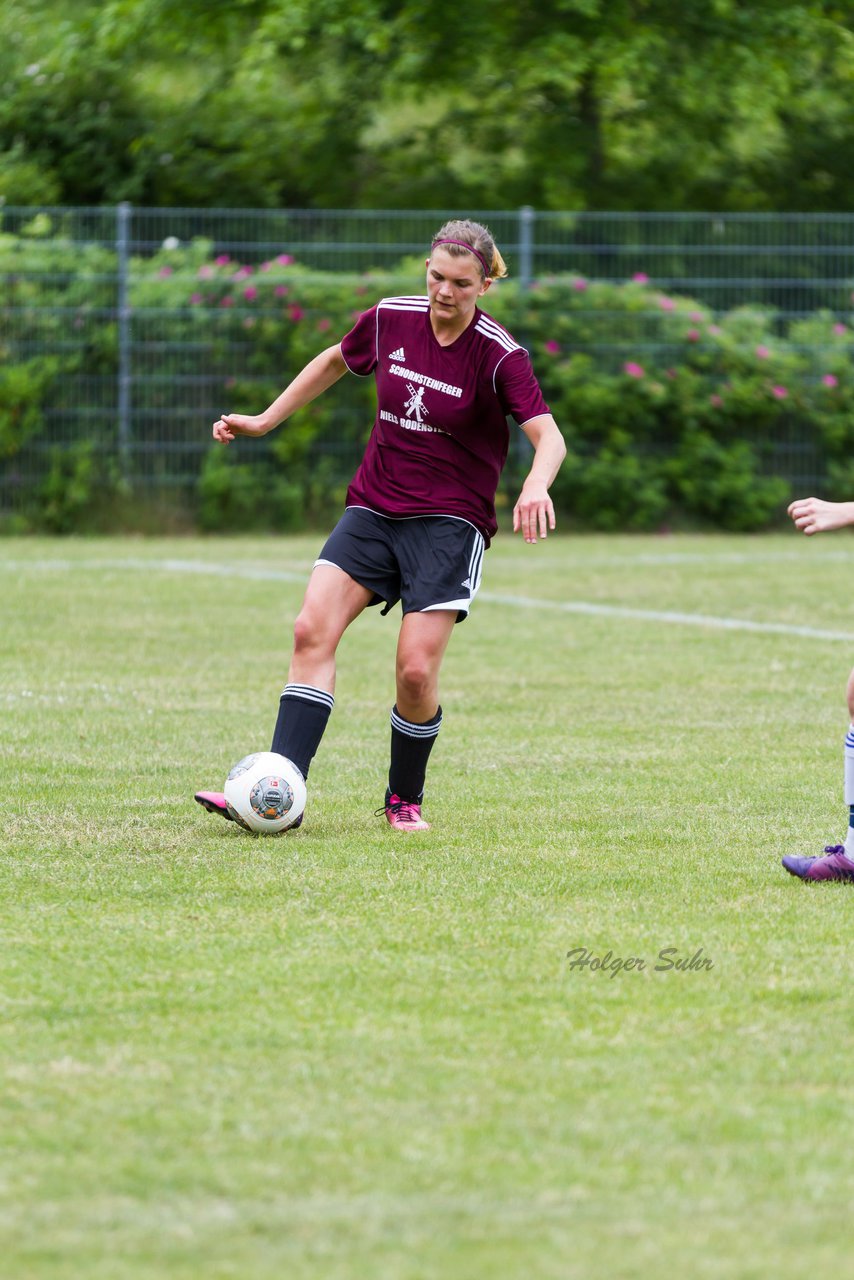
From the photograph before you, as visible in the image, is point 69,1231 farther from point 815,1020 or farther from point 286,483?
point 286,483

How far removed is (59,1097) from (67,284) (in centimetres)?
1396

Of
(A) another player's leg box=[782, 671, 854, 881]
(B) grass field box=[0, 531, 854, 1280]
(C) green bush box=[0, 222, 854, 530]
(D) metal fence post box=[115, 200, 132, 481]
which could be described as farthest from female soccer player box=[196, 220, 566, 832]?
(D) metal fence post box=[115, 200, 132, 481]

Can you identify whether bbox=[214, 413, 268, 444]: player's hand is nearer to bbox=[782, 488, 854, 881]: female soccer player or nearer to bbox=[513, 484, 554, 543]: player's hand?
bbox=[513, 484, 554, 543]: player's hand

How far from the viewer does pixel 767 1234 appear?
288 cm

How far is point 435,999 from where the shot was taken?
4.05 meters

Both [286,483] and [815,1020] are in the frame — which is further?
[286,483]

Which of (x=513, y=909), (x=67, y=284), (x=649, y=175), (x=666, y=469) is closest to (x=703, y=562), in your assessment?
(x=666, y=469)

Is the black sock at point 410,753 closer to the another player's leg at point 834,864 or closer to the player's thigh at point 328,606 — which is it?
the player's thigh at point 328,606

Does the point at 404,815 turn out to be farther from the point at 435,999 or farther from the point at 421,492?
the point at 435,999

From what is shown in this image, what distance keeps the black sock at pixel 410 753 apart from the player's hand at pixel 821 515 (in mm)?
1456

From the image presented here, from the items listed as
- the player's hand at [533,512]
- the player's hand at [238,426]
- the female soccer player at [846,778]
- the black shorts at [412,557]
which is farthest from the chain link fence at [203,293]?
the female soccer player at [846,778]

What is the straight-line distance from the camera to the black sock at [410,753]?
6.03m

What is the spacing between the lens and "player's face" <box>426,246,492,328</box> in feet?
18.7

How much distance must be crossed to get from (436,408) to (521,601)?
702cm
